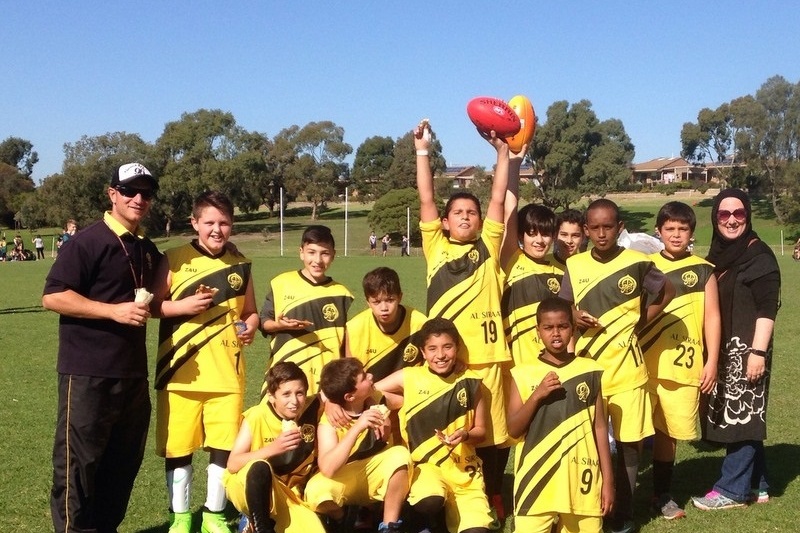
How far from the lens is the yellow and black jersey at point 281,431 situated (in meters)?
4.52

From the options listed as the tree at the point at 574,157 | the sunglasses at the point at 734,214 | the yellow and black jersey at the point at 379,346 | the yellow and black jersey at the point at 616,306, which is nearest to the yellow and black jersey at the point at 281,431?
the yellow and black jersey at the point at 379,346

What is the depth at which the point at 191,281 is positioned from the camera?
4.77 meters

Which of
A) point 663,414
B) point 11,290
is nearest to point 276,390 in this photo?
point 663,414

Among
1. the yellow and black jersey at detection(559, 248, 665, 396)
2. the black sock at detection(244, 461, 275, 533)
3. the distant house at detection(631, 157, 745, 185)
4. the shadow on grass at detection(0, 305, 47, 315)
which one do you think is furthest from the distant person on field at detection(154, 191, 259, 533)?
the distant house at detection(631, 157, 745, 185)

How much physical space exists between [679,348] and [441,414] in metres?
1.69

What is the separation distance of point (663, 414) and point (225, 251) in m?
2.99

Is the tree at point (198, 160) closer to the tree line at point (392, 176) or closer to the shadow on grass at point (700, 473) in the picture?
the tree line at point (392, 176)

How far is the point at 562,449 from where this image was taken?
4.38 metres

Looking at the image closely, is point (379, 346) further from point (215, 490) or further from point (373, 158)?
point (373, 158)

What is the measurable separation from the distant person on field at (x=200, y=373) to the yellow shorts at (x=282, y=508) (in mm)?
316

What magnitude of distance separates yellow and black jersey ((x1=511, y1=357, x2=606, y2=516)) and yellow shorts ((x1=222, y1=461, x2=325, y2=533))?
115cm

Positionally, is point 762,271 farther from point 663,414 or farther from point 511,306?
point 511,306

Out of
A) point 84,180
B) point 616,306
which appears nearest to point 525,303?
point 616,306

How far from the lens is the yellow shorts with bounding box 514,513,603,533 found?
14.4 ft
